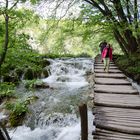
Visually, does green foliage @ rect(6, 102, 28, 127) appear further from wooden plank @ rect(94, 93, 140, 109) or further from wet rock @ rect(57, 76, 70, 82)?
wet rock @ rect(57, 76, 70, 82)

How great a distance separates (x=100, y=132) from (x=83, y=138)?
42 cm

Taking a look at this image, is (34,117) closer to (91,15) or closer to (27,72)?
(91,15)

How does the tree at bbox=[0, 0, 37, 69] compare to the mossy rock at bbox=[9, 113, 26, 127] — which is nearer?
the tree at bbox=[0, 0, 37, 69]

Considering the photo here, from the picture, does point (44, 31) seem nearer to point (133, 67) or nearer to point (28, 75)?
point (28, 75)

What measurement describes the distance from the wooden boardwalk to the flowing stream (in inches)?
73.0

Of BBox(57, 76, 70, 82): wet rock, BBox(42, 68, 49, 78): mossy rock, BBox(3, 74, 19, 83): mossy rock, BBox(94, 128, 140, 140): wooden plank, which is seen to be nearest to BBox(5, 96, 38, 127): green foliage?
BBox(94, 128, 140, 140): wooden plank

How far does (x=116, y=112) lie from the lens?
5.98 m

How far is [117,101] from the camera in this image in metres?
6.82

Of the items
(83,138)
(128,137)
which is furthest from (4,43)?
(128,137)

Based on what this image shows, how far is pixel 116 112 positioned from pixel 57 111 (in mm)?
4575

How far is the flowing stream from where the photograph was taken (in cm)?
870

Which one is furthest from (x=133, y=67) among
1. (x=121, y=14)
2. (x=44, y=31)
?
(x=44, y=31)

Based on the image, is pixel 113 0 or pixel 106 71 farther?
pixel 113 0

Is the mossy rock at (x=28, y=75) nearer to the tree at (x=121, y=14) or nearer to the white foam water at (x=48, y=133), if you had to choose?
the tree at (x=121, y=14)
